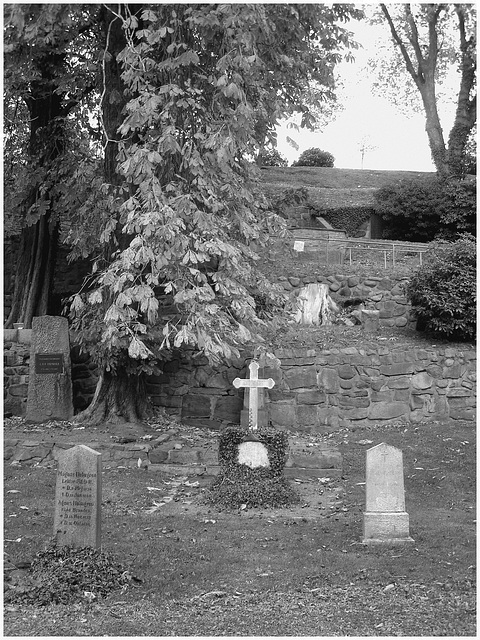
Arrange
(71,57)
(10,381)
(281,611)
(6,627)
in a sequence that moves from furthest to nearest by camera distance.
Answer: (71,57) < (10,381) < (281,611) < (6,627)

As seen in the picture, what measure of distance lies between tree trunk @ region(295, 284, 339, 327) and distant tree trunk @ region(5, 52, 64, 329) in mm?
5824

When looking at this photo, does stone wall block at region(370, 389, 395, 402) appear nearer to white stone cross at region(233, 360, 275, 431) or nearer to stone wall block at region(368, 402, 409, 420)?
stone wall block at region(368, 402, 409, 420)

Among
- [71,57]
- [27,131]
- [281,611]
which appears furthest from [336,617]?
[27,131]

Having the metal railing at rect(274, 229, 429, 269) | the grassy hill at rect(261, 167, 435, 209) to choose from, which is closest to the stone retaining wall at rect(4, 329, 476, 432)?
the metal railing at rect(274, 229, 429, 269)

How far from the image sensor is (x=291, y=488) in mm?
9617

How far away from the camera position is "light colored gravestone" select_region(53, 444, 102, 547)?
6648mm

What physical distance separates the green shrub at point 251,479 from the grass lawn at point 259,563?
0.23m

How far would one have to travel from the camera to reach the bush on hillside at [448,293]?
15.2 meters

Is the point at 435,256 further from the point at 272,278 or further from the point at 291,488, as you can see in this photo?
the point at 291,488

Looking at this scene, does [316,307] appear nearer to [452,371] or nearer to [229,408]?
[452,371]

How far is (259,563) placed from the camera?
23.2ft

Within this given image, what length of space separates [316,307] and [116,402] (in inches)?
232

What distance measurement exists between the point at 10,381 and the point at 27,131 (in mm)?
6281

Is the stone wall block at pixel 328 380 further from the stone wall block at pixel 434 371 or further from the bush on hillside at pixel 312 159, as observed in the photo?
the bush on hillside at pixel 312 159
